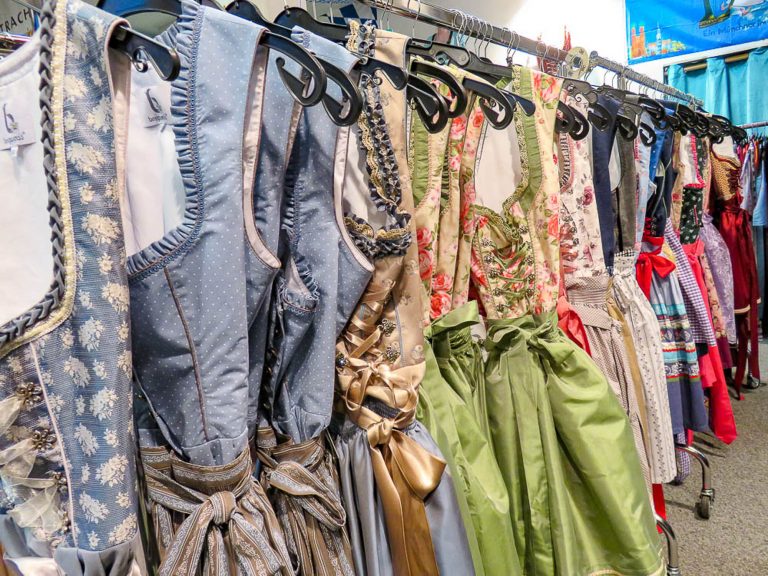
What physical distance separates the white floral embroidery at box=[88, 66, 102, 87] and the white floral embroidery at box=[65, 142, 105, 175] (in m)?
0.06

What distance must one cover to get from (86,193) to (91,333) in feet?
0.39

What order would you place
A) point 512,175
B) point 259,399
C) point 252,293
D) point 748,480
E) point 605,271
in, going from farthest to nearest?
point 748,480, point 605,271, point 512,175, point 259,399, point 252,293

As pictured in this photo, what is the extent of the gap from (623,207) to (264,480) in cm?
102

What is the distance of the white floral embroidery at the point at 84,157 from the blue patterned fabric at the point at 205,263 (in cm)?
8

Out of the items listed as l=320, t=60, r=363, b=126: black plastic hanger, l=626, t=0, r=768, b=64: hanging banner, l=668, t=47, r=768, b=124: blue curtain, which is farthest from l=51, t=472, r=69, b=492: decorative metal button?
l=668, t=47, r=768, b=124: blue curtain

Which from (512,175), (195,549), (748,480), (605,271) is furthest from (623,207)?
(748,480)

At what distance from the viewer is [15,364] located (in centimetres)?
48

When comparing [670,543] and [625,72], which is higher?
[625,72]

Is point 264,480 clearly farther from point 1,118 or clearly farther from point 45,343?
point 1,118

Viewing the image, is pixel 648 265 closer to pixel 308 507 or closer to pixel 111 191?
pixel 308 507

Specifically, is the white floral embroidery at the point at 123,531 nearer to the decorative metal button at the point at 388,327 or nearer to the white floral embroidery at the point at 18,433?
the white floral embroidery at the point at 18,433

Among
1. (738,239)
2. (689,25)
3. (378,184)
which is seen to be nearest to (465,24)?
(378,184)

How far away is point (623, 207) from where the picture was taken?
1.30 meters

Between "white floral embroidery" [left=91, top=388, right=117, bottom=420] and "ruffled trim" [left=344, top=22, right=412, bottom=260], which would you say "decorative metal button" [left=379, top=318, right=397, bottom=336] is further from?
"white floral embroidery" [left=91, top=388, right=117, bottom=420]
